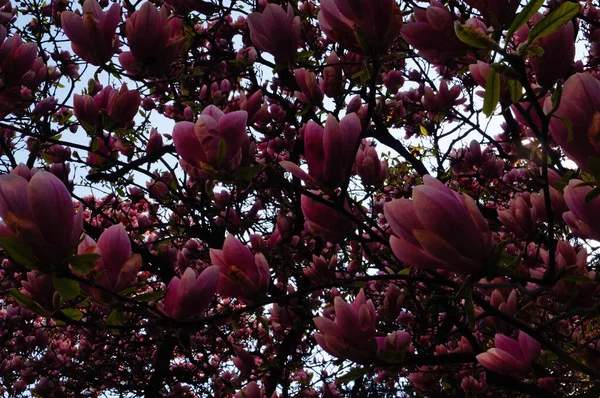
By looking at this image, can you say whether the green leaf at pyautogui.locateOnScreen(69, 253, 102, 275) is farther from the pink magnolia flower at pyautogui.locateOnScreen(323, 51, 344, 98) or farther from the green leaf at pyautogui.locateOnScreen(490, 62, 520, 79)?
the pink magnolia flower at pyautogui.locateOnScreen(323, 51, 344, 98)

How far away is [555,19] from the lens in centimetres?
72

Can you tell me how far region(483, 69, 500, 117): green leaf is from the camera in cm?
81

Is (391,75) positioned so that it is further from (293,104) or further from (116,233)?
(116,233)

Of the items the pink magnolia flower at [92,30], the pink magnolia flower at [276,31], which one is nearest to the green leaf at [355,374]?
the pink magnolia flower at [276,31]

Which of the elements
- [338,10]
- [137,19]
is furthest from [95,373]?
[338,10]

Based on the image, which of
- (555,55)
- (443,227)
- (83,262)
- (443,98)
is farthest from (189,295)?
(443,98)

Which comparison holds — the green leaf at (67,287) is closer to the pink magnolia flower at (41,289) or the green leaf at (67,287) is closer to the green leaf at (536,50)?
the pink magnolia flower at (41,289)

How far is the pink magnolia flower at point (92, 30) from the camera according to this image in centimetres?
137

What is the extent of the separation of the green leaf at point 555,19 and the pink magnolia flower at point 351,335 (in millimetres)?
654

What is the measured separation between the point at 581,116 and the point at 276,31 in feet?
2.71

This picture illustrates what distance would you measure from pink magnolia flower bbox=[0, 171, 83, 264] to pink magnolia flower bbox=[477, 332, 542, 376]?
1.00 metres

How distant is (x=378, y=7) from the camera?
93cm

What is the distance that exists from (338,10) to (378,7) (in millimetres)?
104

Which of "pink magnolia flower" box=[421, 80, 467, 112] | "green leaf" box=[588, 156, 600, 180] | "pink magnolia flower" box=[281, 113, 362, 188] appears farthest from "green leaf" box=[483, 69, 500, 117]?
"pink magnolia flower" box=[421, 80, 467, 112]
